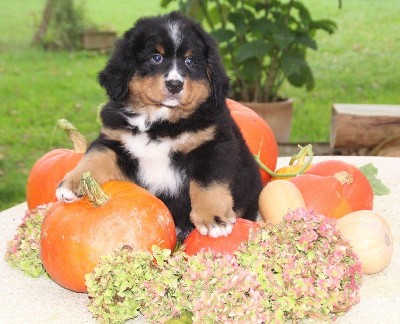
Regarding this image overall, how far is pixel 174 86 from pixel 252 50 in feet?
11.8

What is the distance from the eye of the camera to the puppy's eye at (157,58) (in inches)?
112

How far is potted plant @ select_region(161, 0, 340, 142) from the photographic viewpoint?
6359 millimetres

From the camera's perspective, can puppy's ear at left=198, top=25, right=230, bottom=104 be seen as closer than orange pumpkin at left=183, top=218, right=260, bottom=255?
No

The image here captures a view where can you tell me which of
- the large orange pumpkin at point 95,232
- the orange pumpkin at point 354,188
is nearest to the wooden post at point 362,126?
the orange pumpkin at point 354,188

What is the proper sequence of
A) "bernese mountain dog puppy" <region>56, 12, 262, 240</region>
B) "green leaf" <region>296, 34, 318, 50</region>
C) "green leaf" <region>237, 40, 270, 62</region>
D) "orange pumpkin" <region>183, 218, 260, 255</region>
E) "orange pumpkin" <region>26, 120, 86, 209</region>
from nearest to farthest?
"orange pumpkin" <region>183, 218, 260, 255</region>, "bernese mountain dog puppy" <region>56, 12, 262, 240</region>, "orange pumpkin" <region>26, 120, 86, 209</region>, "green leaf" <region>237, 40, 270, 62</region>, "green leaf" <region>296, 34, 318, 50</region>

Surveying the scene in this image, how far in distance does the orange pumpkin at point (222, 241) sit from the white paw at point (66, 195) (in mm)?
488

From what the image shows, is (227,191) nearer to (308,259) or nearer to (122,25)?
(308,259)

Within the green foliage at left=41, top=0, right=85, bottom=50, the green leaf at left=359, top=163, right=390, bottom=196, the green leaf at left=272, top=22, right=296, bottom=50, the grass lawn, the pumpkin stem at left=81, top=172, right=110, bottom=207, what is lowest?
the grass lawn

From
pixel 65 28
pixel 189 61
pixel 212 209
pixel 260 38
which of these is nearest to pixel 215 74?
pixel 189 61

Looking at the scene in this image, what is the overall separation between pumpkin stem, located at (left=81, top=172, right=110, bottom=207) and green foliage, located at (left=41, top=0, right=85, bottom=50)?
8.81 metres

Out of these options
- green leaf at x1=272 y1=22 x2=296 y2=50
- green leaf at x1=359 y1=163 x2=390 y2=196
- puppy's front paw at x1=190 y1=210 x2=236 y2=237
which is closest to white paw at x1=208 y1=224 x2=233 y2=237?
puppy's front paw at x1=190 y1=210 x2=236 y2=237

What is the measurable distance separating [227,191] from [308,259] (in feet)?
1.95

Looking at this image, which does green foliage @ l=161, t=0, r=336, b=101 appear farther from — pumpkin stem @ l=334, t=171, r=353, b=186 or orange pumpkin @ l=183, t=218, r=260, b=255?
orange pumpkin @ l=183, t=218, r=260, b=255

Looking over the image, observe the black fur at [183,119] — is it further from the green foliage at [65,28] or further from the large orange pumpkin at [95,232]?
the green foliage at [65,28]
